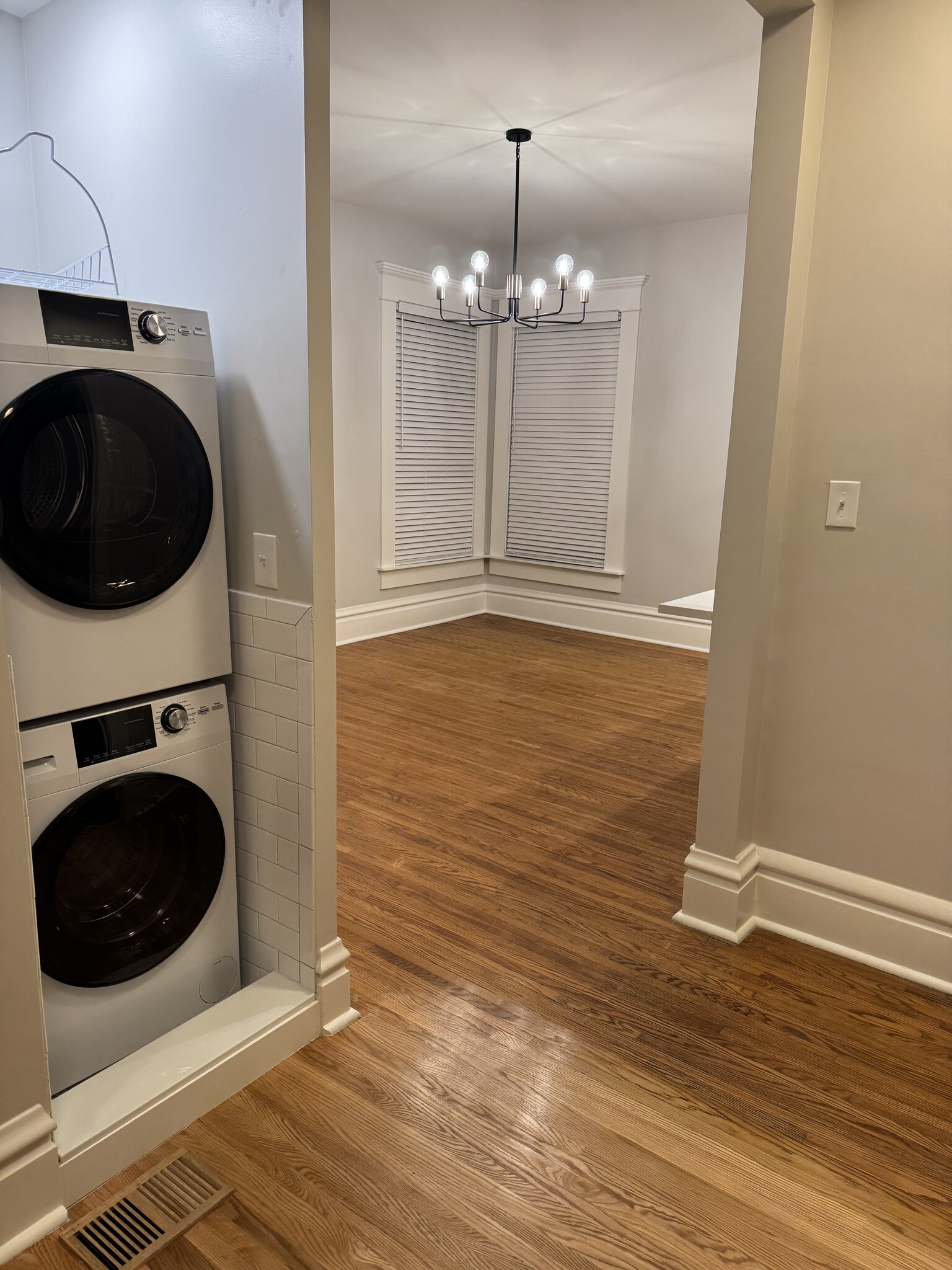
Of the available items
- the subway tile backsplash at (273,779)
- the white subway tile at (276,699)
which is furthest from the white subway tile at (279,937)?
the white subway tile at (276,699)

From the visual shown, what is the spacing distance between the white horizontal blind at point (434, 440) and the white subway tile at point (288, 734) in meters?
4.15

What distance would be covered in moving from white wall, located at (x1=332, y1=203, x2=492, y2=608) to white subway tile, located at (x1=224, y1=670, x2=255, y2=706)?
340cm

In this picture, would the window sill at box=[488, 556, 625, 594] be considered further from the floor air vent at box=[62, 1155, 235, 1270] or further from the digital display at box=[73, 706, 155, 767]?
the floor air vent at box=[62, 1155, 235, 1270]

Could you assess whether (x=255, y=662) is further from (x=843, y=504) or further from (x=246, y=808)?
(x=843, y=504)

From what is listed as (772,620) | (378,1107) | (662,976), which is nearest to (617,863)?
(662,976)

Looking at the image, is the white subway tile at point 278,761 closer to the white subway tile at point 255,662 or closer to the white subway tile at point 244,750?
the white subway tile at point 244,750

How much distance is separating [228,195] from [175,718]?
1129mm

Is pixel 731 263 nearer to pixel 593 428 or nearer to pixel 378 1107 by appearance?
pixel 593 428

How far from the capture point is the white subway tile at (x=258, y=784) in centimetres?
198

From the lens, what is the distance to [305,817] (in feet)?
6.25

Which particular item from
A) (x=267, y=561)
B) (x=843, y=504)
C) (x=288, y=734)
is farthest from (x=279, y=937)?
(x=843, y=504)

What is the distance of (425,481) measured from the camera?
615 cm

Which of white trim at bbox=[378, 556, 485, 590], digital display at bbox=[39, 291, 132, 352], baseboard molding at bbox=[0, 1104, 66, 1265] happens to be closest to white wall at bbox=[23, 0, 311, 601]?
digital display at bbox=[39, 291, 132, 352]

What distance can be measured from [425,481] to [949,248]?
4.40 metres
